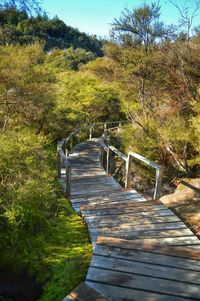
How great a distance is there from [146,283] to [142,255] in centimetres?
52

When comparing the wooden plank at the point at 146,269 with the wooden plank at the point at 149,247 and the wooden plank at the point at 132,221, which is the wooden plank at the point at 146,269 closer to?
the wooden plank at the point at 149,247

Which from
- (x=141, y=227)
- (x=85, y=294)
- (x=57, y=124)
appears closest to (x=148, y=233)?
(x=141, y=227)

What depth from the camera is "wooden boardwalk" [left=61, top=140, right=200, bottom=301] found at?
2.81 metres

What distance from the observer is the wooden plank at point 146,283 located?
110 inches

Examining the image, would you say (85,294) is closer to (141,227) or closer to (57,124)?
(141,227)

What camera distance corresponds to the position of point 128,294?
2.75 m

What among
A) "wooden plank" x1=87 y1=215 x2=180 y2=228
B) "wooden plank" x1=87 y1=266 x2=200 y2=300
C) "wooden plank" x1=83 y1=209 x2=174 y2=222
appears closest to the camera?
"wooden plank" x1=87 y1=266 x2=200 y2=300

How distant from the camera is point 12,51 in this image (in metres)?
12.4

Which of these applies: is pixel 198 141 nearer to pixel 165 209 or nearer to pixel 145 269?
pixel 165 209

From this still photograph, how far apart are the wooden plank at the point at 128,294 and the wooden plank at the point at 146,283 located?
0.17 ft

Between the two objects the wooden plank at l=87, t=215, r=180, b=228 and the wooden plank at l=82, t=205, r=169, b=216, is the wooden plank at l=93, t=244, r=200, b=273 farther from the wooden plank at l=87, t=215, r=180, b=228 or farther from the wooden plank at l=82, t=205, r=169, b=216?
the wooden plank at l=82, t=205, r=169, b=216

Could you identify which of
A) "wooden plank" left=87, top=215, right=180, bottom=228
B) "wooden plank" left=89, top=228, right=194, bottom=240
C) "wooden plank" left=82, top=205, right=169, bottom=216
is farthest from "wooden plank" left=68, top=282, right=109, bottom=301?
"wooden plank" left=82, top=205, right=169, bottom=216

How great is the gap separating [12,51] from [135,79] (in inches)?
264

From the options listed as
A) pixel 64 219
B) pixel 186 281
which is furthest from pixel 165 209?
pixel 186 281
